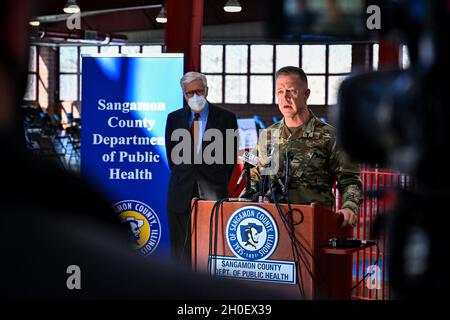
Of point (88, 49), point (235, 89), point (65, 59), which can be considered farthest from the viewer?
point (65, 59)

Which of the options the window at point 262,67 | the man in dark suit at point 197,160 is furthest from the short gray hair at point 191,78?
the window at point 262,67

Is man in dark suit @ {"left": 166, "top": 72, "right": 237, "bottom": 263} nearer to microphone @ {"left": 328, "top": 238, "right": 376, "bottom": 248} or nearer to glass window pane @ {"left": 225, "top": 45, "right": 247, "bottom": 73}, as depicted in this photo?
microphone @ {"left": 328, "top": 238, "right": 376, "bottom": 248}

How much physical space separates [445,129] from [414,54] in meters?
0.08

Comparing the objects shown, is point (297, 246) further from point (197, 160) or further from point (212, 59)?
point (212, 59)

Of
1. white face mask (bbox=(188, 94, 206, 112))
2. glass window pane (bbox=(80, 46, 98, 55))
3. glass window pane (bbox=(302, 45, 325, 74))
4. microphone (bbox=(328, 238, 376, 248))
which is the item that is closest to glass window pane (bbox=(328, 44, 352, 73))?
glass window pane (bbox=(302, 45, 325, 74))

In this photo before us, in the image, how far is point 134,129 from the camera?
5.43 metres

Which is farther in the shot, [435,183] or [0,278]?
[435,183]

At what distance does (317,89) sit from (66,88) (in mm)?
8070

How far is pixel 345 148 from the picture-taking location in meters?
0.71

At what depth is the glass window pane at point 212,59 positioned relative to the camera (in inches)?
906

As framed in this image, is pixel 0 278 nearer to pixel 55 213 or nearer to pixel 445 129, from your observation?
pixel 55 213

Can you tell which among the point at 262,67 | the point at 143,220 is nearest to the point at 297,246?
the point at 143,220

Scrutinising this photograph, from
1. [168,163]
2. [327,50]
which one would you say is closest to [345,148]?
[168,163]

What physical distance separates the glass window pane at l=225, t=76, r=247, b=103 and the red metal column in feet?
54.5
